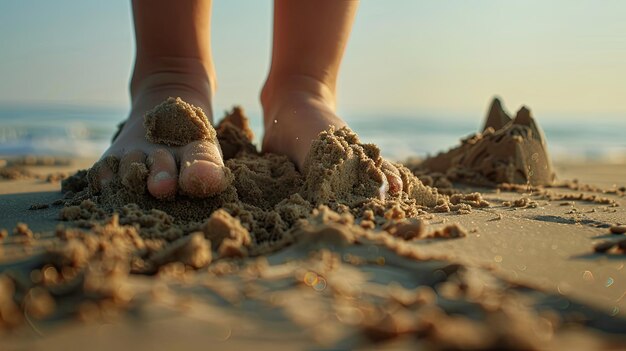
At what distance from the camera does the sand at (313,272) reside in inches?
25.8

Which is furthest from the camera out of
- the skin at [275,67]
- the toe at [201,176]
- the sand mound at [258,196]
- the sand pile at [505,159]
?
the sand pile at [505,159]

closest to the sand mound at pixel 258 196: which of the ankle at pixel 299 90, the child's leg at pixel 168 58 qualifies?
the child's leg at pixel 168 58

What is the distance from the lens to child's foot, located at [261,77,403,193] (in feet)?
5.57

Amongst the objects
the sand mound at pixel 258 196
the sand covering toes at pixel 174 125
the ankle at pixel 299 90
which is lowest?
the sand mound at pixel 258 196

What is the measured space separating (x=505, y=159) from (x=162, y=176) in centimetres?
159

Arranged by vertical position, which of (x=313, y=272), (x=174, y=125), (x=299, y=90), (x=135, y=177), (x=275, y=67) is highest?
(x=275, y=67)

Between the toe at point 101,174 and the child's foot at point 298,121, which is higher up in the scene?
the child's foot at point 298,121

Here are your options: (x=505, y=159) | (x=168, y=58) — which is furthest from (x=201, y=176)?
(x=505, y=159)

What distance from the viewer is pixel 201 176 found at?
134 cm

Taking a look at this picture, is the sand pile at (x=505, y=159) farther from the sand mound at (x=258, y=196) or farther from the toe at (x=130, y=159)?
the toe at (x=130, y=159)

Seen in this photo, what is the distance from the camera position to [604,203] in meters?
1.87

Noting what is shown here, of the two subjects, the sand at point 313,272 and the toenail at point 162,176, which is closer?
the sand at point 313,272

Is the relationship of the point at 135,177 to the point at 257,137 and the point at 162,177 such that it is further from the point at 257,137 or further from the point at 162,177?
the point at 257,137

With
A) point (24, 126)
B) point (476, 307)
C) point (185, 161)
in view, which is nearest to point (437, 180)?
point (185, 161)
